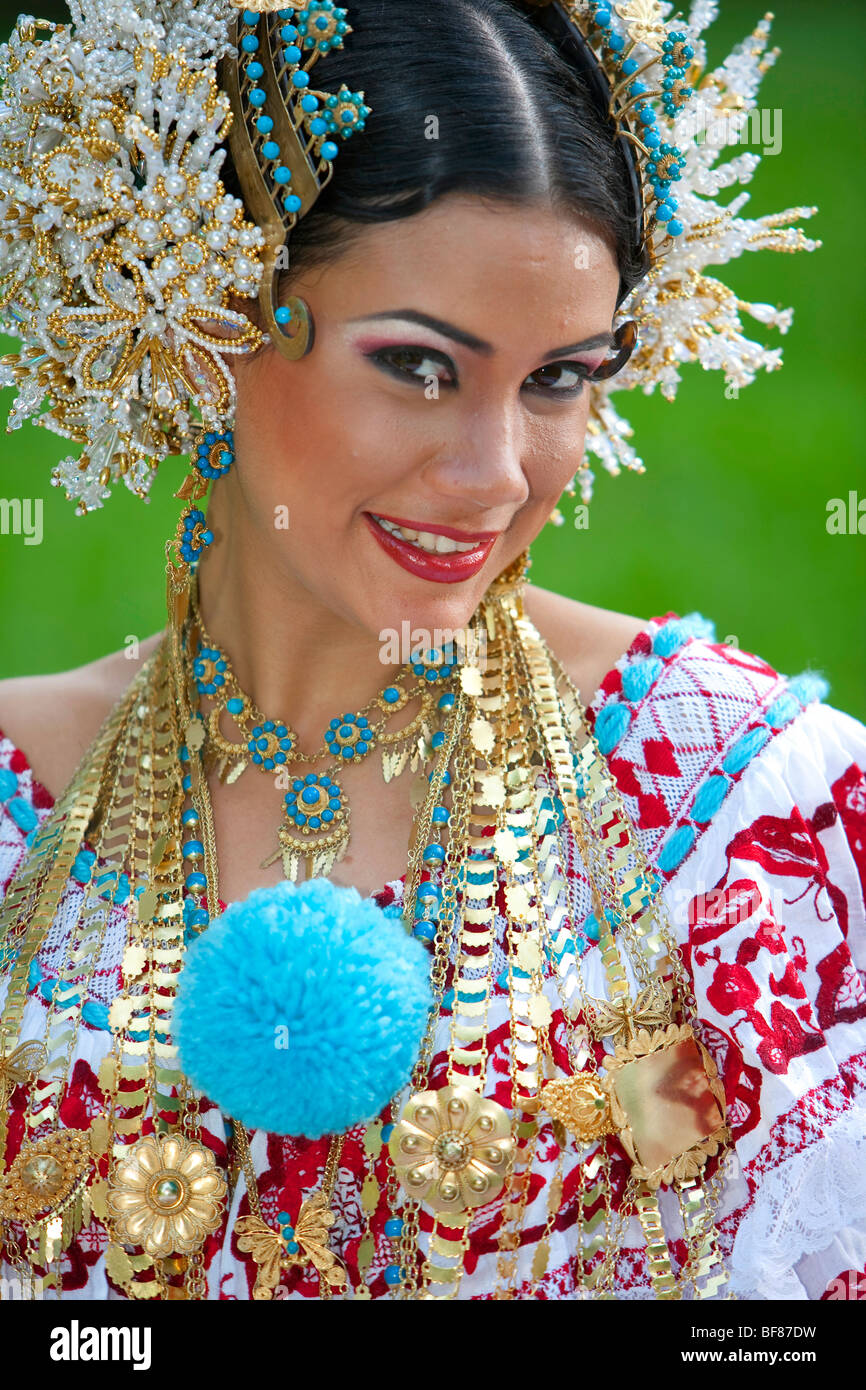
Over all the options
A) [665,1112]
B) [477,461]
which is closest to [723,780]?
[665,1112]

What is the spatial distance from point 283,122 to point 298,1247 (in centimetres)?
127

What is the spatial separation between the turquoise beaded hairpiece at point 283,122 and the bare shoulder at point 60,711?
2.37 ft

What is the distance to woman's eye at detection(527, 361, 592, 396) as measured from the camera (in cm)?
168

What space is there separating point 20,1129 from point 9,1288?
19 cm

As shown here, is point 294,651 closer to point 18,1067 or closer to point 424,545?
point 424,545

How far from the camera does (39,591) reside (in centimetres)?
533

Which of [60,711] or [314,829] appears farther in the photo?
[60,711]

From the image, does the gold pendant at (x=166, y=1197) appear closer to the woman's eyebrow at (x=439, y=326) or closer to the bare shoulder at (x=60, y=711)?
the bare shoulder at (x=60, y=711)

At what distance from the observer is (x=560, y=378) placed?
170cm

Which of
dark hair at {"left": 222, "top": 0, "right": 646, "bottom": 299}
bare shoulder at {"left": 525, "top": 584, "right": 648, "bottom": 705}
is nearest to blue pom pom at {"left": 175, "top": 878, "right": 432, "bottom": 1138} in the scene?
bare shoulder at {"left": 525, "top": 584, "right": 648, "bottom": 705}

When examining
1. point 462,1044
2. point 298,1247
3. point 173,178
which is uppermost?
point 173,178

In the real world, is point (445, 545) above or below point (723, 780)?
above
